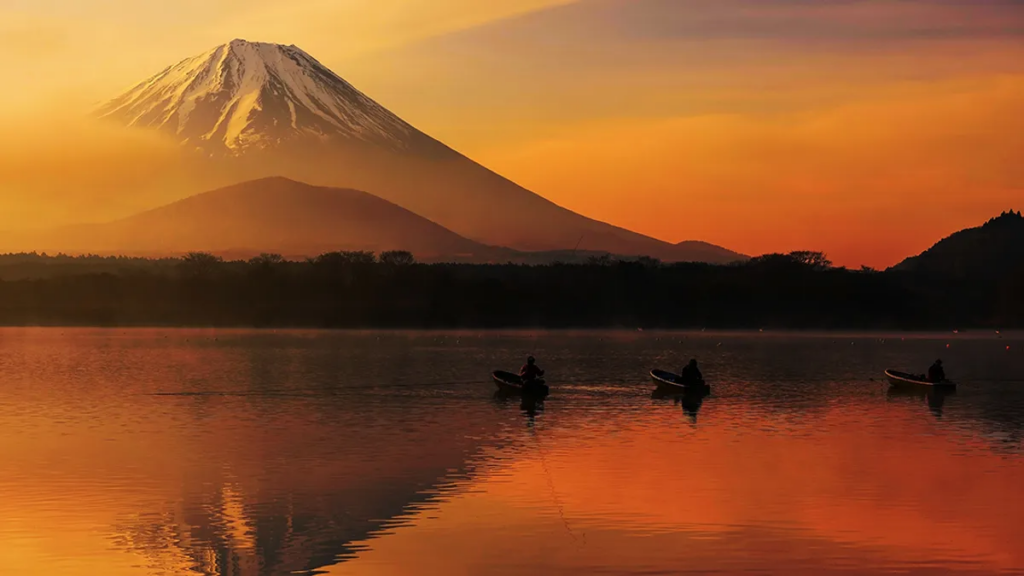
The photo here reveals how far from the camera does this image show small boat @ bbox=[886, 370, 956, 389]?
63.3 m

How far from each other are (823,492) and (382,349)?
8404 centimetres

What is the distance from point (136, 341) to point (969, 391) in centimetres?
8547

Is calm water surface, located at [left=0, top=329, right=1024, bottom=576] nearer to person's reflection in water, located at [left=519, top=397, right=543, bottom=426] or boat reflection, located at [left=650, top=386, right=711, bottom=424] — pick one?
person's reflection in water, located at [left=519, top=397, right=543, bottom=426]

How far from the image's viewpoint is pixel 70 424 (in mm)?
45219

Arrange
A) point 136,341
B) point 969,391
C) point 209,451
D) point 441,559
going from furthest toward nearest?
point 136,341
point 969,391
point 209,451
point 441,559

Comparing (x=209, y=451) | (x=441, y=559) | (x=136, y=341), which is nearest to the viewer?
(x=441, y=559)

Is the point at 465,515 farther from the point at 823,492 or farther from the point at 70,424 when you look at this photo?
the point at 70,424

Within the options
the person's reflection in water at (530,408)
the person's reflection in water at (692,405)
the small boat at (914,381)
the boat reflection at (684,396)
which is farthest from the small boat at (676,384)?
the small boat at (914,381)

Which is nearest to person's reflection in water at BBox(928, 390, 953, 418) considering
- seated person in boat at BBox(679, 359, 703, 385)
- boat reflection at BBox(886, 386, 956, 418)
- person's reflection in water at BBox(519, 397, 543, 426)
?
boat reflection at BBox(886, 386, 956, 418)

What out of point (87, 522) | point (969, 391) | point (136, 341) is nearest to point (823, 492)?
point (87, 522)

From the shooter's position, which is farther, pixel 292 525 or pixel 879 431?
pixel 879 431

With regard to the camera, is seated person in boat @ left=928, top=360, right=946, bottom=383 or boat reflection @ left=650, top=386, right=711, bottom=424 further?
seated person in boat @ left=928, top=360, right=946, bottom=383

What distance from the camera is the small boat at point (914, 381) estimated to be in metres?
63.3

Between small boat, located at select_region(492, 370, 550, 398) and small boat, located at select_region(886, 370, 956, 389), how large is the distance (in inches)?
738
